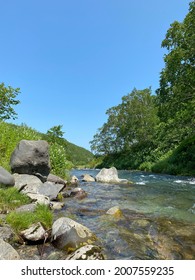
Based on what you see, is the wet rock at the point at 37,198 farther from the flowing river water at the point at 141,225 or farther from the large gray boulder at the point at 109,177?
the large gray boulder at the point at 109,177

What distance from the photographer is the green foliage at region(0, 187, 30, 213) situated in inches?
299

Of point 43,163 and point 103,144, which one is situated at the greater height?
point 103,144

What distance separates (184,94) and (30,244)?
70.1 feet

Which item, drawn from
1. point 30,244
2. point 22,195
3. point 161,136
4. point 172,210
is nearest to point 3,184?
point 22,195

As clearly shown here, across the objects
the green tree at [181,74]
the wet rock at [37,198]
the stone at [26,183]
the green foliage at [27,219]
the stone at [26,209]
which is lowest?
the green foliage at [27,219]

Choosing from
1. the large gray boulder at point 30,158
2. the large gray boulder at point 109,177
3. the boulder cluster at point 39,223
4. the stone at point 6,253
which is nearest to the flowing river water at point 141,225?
the boulder cluster at point 39,223

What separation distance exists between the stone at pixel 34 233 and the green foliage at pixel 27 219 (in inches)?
10.4

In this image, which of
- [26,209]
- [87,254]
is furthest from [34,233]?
[87,254]

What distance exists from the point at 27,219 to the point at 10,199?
182 cm

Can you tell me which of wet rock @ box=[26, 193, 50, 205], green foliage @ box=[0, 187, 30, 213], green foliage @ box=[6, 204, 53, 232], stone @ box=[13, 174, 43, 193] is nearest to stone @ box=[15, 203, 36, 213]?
green foliage @ box=[6, 204, 53, 232]

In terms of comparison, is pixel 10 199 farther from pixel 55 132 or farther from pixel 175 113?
pixel 175 113

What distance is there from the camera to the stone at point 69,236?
5.66 m

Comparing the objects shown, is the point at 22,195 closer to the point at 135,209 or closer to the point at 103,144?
the point at 135,209
